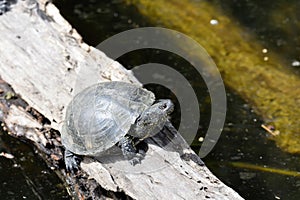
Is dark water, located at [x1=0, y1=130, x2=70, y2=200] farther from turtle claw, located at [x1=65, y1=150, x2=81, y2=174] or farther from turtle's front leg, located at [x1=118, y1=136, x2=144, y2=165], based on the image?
turtle's front leg, located at [x1=118, y1=136, x2=144, y2=165]

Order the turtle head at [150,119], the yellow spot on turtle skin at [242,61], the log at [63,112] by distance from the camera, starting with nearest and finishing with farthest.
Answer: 1. the log at [63,112]
2. the turtle head at [150,119]
3. the yellow spot on turtle skin at [242,61]

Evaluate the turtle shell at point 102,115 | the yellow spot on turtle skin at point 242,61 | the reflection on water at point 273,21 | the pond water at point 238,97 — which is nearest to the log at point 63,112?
the turtle shell at point 102,115

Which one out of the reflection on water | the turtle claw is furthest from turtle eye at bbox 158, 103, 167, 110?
the reflection on water

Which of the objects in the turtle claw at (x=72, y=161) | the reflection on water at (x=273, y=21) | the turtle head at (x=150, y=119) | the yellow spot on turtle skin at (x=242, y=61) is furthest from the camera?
the reflection on water at (x=273, y=21)

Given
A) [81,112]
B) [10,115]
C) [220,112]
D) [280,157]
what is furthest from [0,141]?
[280,157]

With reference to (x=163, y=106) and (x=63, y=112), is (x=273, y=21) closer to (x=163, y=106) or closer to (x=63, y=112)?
(x=163, y=106)

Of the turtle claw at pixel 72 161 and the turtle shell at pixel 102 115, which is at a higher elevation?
the turtle shell at pixel 102 115

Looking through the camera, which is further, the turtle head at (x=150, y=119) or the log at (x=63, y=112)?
the turtle head at (x=150, y=119)

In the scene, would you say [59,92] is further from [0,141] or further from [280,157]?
[280,157]

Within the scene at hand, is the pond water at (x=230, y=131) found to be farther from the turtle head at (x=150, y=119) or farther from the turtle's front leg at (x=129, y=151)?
the turtle head at (x=150, y=119)
